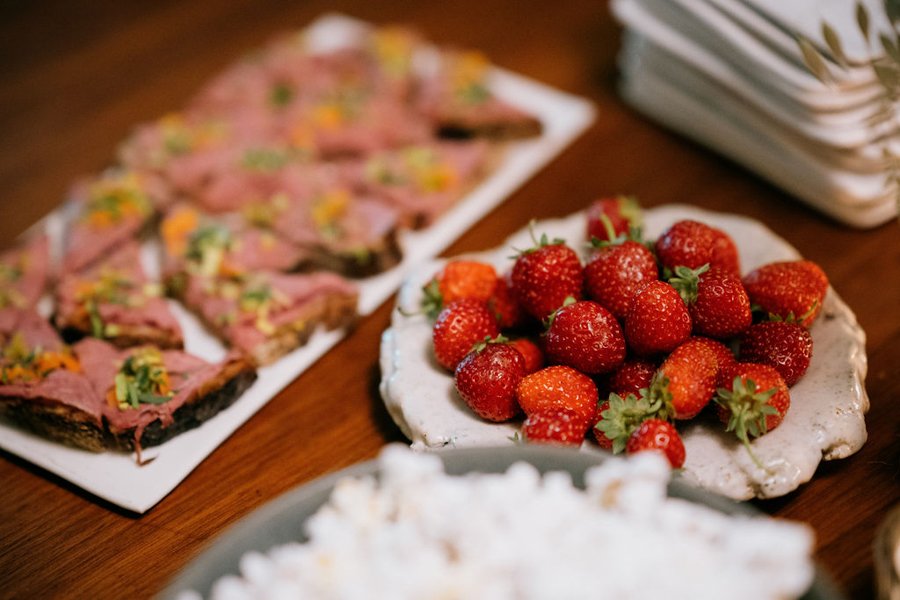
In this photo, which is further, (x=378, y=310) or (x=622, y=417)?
(x=378, y=310)

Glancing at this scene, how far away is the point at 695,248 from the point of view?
1636mm

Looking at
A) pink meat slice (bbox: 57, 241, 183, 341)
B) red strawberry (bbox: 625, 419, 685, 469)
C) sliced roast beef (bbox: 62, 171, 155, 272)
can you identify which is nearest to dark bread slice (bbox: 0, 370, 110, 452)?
pink meat slice (bbox: 57, 241, 183, 341)

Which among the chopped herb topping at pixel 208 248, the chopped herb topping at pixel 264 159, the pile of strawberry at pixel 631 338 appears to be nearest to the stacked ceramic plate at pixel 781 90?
the pile of strawberry at pixel 631 338

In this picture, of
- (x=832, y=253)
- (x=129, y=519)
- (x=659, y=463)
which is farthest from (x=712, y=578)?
(x=832, y=253)

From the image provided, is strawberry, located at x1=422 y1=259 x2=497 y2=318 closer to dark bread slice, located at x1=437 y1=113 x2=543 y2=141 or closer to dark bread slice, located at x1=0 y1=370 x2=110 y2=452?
dark bread slice, located at x1=0 y1=370 x2=110 y2=452

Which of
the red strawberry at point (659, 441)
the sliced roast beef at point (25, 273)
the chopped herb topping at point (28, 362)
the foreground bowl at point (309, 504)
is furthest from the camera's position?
the sliced roast beef at point (25, 273)

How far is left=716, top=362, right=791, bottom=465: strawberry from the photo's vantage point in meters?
1.39

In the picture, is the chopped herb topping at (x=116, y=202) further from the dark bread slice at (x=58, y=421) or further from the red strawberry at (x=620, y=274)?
the red strawberry at (x=620, y=274)

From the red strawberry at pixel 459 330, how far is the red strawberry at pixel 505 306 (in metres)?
0.06

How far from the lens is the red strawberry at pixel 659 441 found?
1347mm

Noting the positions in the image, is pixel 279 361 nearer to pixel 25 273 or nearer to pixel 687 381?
pixel 25 273

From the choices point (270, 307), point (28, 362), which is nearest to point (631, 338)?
point (270, 307)

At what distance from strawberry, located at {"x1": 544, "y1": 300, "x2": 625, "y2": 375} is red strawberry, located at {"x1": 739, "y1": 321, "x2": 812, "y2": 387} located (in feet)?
0.80

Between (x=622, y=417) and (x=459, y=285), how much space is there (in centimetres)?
49
